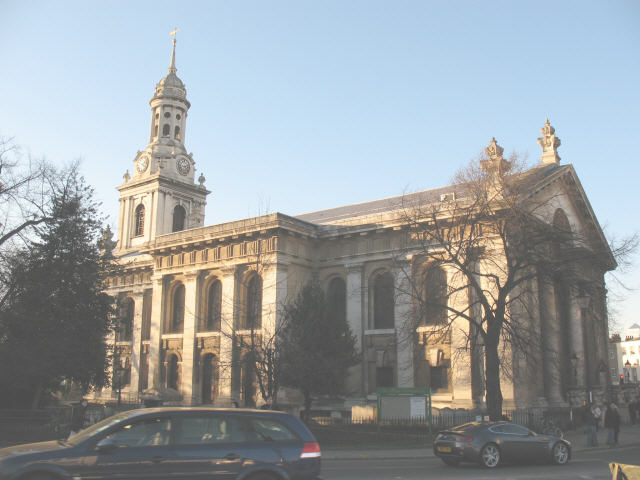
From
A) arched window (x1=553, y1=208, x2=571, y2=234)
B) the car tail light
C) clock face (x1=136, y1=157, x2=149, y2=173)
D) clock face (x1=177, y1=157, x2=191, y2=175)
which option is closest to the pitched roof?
arched window (x1=553, y1=208, x2=571, y2=234)

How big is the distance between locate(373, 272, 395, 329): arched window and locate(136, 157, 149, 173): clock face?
107ft

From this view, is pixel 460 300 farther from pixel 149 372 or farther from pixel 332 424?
pixel 149 372

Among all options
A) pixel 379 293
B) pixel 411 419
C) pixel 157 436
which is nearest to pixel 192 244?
pixel 379 293

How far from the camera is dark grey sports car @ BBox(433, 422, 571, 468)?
16.4 m

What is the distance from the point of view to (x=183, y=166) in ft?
200

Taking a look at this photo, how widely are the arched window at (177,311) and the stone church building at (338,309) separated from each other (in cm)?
7

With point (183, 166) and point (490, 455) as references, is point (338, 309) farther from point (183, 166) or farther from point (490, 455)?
point (183, 166)

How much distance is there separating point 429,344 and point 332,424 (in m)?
7.77

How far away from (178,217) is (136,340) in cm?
1885

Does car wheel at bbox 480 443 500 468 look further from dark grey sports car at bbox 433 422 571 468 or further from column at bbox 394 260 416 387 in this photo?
→ column at bbox 394 260 416 387

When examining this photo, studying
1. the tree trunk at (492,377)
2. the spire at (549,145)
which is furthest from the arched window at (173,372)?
the spire at (549,145)

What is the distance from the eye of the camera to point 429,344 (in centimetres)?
3262

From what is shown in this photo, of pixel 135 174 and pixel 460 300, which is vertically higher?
pixel 135 174

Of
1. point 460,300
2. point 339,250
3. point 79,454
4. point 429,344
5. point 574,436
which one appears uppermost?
point 339,250
